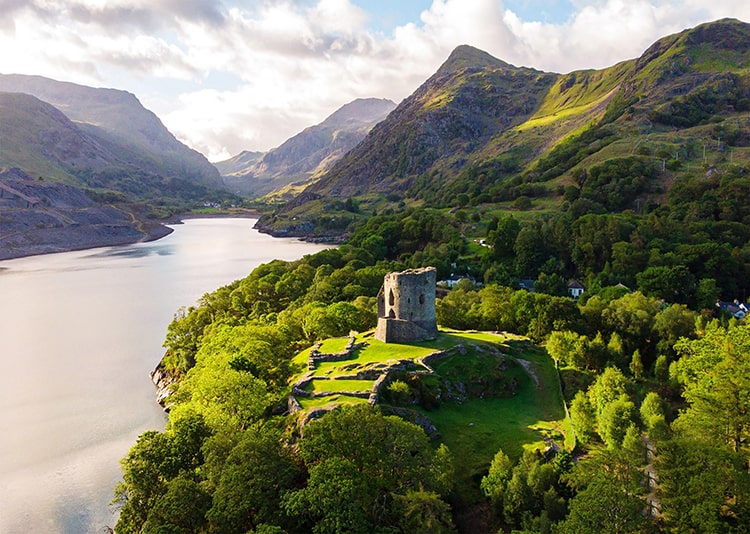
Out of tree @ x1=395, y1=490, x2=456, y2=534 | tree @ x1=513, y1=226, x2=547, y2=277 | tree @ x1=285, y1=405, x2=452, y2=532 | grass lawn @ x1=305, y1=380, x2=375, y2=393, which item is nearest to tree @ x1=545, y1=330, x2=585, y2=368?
grass lawn @ x1=305, y1=380, x2=375, y2=393

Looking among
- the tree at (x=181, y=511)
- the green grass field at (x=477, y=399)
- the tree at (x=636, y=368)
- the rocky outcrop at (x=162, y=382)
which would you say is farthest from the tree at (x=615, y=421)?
the rocky outcrop at (x=162, y=382)

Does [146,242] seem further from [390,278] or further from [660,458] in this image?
[660,458]

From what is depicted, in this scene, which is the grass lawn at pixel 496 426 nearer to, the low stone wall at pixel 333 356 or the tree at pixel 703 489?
the tree at pixel 703 489

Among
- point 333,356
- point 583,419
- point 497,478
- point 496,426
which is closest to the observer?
point 497,478

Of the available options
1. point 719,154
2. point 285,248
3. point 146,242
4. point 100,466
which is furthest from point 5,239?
point 719,154

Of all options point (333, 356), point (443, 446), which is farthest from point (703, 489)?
point (333, 356)

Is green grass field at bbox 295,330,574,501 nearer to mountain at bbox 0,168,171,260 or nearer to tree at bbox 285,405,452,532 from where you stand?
tree at bbox 285,405,452,532

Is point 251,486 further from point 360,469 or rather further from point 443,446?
point 443,446
